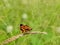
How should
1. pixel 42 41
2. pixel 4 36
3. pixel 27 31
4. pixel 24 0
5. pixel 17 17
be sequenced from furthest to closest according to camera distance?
1. pixel 24 0
2. pixel 17 17
3. pixel 42 41
4. pixel 4 36
5. pixel 27 31

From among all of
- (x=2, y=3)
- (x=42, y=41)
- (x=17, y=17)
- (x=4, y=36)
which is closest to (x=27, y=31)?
(x=4, y=36)

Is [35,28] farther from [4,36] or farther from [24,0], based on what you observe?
[24,0]

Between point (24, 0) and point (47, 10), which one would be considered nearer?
point (47, 10)

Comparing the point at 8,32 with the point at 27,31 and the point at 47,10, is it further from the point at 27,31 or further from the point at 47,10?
the point at 47,10

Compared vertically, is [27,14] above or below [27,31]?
below

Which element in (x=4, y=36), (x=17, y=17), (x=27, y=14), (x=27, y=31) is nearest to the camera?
(x=27, y=31)

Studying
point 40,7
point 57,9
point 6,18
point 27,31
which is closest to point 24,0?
point 40,7
